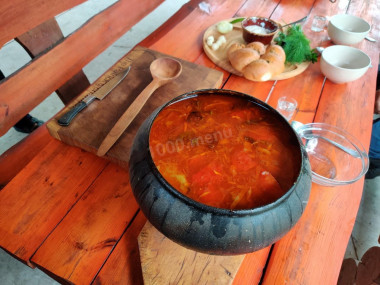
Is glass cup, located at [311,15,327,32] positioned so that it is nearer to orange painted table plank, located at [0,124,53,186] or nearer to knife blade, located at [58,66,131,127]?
knife blade, located at [58,66,131,127]

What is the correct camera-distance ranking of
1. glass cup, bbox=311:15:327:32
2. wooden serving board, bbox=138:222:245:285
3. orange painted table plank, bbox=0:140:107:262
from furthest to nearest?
1. glass cup, bbox=311:15:327:32
2. orange painted table plank, bbox=0:140:107:262
3. wooden serving board, bbox=138:222:245:285

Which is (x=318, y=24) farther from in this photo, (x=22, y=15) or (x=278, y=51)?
(x=22, y=15)

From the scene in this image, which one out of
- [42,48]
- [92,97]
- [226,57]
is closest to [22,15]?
[42,48]

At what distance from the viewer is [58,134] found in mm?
935

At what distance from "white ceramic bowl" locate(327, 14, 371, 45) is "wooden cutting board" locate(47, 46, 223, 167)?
707 millimetres

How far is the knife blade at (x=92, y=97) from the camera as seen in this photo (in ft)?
3.12

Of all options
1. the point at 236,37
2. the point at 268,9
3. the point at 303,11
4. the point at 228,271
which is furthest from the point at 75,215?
the point at 303,11

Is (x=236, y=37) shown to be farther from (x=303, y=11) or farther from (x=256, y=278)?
A: (x=256, y=278)

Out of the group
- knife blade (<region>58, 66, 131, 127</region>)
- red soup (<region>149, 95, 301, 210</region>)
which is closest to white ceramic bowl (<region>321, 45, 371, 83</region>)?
red soup (<region>149, 95, 301, 210</region>)

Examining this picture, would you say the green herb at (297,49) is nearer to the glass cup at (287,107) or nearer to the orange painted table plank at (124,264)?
the glass cup at (287,107)

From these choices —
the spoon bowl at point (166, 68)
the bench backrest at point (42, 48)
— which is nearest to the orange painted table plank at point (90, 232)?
the spoon bowl at point (166, 68)

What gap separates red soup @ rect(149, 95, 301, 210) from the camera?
56cm

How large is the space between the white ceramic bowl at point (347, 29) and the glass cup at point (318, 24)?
0.29ft

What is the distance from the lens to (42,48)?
132 centimetres
